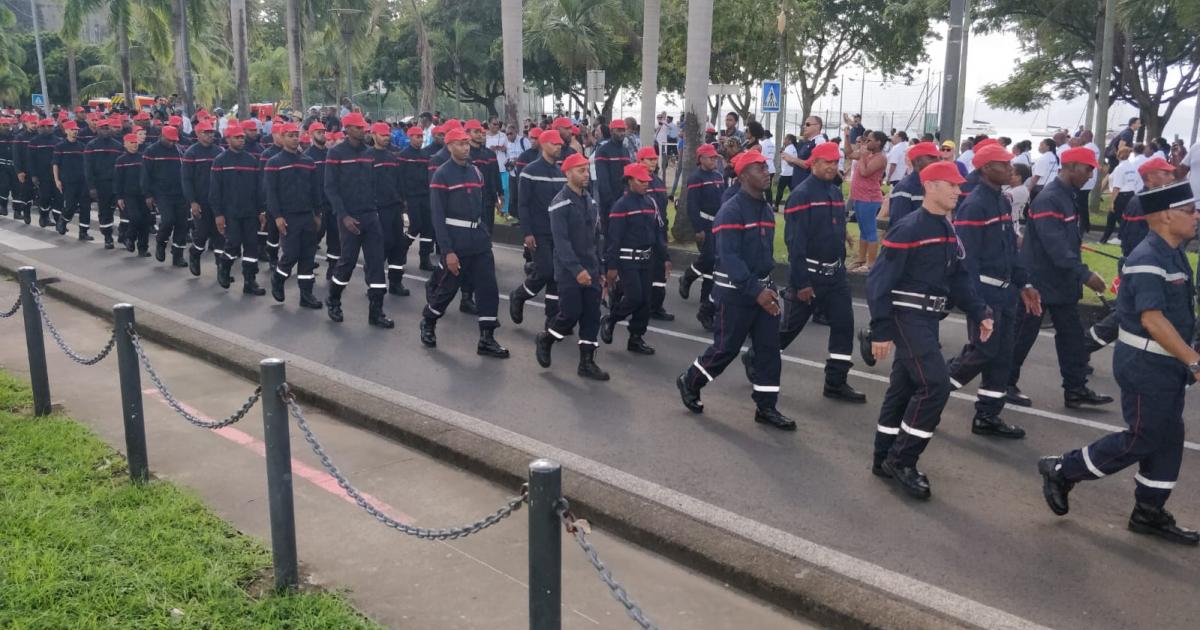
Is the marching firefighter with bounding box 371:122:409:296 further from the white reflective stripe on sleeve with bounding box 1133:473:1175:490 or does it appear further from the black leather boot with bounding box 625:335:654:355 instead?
the white reflective stripe on sleeve with bounding box 1133:473:1175:490

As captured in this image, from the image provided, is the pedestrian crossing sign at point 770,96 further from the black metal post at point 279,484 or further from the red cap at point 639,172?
the black metal post at point 279,484

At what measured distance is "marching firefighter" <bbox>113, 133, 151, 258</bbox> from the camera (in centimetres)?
1459

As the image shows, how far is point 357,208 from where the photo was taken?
35.1 feet

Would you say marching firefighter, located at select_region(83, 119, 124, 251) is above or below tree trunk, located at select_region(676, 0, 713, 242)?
below

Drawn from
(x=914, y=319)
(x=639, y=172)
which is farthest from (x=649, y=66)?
(x=914, y=319)

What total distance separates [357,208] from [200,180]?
367cm

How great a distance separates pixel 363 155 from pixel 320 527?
631cm

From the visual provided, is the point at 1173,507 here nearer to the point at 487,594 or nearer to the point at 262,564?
the point at 487,594

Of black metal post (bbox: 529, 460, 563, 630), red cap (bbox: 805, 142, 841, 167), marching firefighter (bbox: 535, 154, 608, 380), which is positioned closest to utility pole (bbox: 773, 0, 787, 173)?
marching firefighter (bbox: 535, 154, 608, 380)

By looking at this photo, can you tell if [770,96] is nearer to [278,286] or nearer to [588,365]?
[278,286]

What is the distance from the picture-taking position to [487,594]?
450cm

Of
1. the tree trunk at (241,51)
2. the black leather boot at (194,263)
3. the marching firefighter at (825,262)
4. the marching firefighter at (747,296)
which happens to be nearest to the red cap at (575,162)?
the marching firefighter at (747,296)

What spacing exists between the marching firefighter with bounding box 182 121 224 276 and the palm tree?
24886mm

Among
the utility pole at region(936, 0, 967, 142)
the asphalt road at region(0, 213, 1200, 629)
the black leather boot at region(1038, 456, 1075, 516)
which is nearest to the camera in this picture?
the asphalt road at region(0, 213, 1200, 629)
